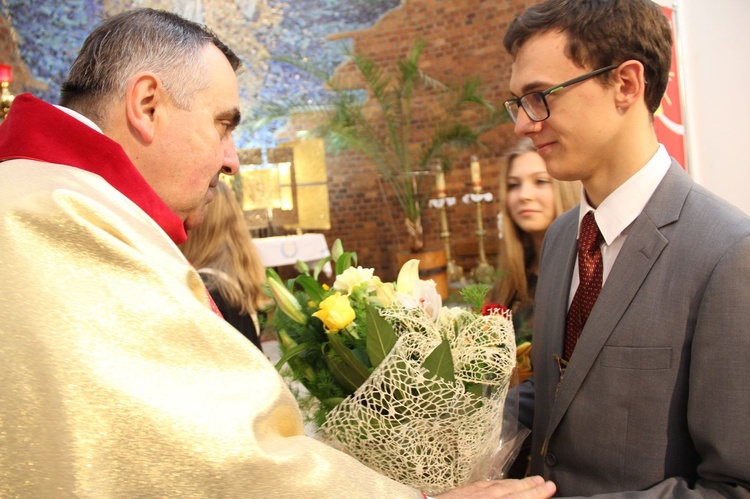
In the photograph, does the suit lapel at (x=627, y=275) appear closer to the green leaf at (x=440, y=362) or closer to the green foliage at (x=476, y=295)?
the green foliage at (x=476, y=295)

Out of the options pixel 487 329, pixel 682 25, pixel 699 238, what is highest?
pixel 682 25

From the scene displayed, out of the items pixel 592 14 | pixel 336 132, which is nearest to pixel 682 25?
pixel 592 14

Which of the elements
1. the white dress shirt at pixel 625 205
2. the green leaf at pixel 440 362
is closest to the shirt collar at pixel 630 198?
the white dress shirt at pixel 625 205

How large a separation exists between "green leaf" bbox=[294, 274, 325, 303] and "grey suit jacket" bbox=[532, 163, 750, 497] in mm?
564

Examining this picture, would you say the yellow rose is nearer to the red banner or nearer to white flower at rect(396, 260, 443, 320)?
white flower at rect(396, 260, 443, 320)

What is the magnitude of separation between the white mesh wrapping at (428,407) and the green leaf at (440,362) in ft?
0.04

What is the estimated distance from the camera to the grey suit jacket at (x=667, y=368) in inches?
48.4

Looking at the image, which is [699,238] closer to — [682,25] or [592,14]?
[592,14]

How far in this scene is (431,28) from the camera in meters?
10.5

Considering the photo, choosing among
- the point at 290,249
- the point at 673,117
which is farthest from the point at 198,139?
the point at 290,249

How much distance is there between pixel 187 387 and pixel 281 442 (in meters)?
0.17

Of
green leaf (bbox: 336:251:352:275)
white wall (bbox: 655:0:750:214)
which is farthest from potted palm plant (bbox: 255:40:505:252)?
green leaf (bbox: 336:251:352:275)

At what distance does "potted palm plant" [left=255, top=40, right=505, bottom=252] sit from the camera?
30.9 ft

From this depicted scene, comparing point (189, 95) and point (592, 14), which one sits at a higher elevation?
point (592, 14)
